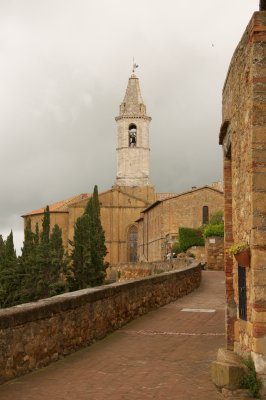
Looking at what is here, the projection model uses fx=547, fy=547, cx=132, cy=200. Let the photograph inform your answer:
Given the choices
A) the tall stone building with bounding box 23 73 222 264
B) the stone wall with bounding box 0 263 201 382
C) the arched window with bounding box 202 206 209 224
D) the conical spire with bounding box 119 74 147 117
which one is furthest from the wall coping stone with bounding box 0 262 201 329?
the conical spire with bounding box 119 74 147 117

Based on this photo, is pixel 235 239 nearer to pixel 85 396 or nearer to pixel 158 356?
pixel 158 356

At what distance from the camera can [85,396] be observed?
7.03 metres

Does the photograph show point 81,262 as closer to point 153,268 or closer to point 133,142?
point 153,268

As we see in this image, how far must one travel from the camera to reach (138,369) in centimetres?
850

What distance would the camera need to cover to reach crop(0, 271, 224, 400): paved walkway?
282 inches

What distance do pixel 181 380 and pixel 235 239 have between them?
7.47 feet

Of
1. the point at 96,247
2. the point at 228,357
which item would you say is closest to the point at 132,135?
the point at 96,247

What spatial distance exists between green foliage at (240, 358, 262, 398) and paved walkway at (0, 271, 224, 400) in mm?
426

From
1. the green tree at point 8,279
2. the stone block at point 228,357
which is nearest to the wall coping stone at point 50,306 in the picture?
the stone block at point 228,357

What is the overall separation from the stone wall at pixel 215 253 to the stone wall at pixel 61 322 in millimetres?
22156

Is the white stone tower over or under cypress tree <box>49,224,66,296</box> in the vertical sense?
over

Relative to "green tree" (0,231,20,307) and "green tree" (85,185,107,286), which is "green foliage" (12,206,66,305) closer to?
"green tree" (0,231,20,307)

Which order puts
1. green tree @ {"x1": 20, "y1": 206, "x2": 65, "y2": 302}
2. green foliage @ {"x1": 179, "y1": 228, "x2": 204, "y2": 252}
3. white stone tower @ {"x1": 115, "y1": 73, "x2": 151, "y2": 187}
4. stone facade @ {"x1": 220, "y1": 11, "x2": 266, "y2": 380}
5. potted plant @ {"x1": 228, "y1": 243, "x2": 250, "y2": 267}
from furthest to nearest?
white stone tower @ {"x1": 115, "y1": 73, "x2": 151, "y2": 187} < green tree @ {"x1": 20, "y1": 206, "x2": 65, "y2": 302} < green foliage @ {"x1": 179, "y1": 228, "x2": 204, "y2": 252} < potted plant @ {"x1": 228, "y1": 243, "x2": 250, "y2": 267} < stone facade @ {"x1": 220, "y1": 11, "x2": 266, "y2": 380}

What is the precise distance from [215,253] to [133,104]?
175ft
